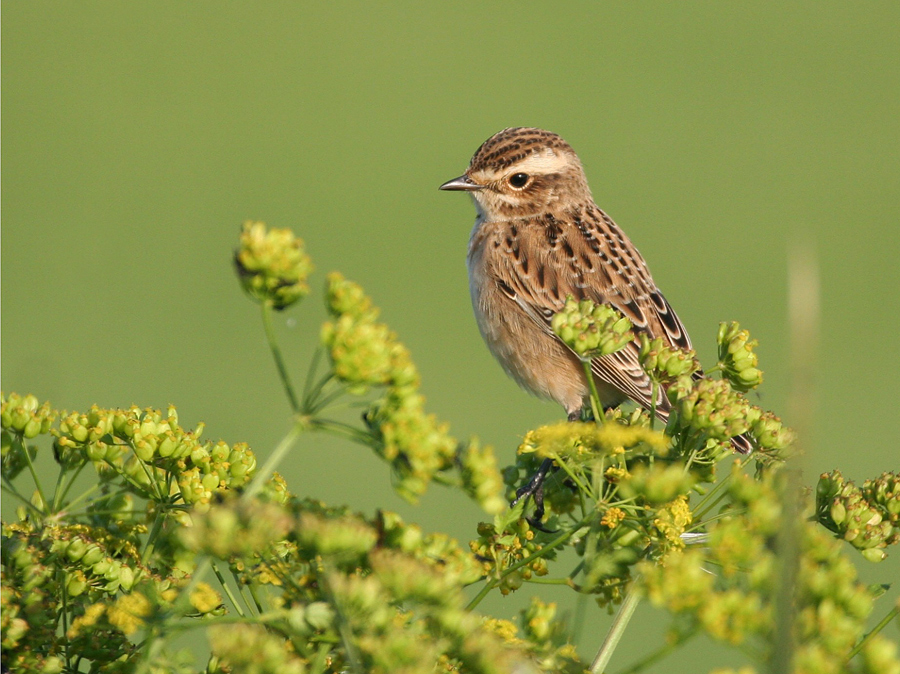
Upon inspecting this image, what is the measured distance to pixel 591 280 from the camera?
572 cm

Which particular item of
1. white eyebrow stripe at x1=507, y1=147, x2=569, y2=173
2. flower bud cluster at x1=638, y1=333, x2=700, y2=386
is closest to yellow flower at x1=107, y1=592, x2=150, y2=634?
flower bud cluster at x1=638, y1=333, x2=700, y2=386

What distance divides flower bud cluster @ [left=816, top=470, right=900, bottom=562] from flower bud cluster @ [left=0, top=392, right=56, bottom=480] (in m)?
1.74

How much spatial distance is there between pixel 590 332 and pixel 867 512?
0.71 metres

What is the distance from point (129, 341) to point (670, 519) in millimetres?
13515

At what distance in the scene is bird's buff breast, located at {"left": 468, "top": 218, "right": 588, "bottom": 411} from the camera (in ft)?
18.5

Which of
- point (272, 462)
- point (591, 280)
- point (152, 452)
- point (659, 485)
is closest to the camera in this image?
point (272, 462)

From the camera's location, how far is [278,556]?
2.04 m

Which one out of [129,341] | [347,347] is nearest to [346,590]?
[347,347]

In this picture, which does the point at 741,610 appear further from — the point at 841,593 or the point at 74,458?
the point at 74,458

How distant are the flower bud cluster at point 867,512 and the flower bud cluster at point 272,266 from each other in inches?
49.7

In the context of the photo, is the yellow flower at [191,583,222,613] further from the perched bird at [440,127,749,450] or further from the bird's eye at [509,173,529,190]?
the bird's eye at [509,173,529,190]

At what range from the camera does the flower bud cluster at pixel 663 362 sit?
2.63 meters

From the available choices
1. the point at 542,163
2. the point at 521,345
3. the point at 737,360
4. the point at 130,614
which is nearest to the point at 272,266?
the point at 130,614

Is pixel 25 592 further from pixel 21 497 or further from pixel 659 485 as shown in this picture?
pixel 659 485
